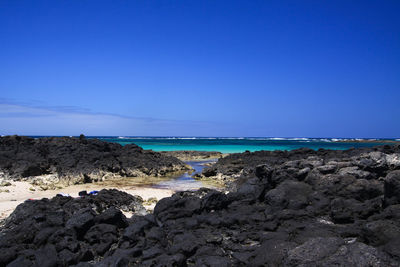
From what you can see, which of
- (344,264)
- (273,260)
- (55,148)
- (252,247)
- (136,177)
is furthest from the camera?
(55,148)

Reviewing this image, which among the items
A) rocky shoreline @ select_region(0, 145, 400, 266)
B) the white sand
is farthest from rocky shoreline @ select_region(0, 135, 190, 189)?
rocky shoreline @ select_region(0, 145, 400, 266)

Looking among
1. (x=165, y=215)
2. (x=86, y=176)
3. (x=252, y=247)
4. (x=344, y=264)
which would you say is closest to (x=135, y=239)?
(x=165, y=215)

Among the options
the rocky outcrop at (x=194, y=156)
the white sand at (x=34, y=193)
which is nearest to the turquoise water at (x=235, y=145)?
the rocky outcrop at (x=194, y=156)

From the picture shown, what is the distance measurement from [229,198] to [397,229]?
218 inches

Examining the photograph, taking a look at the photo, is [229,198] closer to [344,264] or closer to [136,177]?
[344,264]

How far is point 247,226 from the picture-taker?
8938 mm

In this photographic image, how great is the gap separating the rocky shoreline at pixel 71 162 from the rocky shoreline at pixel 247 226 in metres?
11.0

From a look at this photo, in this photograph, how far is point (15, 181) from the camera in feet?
65.4

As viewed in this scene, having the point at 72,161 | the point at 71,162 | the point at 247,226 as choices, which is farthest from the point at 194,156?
the point at 247,226

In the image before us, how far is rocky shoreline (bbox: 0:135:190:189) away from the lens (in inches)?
844

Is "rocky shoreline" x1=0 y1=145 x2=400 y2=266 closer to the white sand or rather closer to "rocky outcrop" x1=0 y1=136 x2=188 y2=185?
the white sand

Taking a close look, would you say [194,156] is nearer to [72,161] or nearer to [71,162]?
[72,161]

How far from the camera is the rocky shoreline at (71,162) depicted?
844 inches

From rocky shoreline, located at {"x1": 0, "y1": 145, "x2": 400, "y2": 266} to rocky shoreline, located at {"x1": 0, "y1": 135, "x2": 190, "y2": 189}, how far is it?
36.0 ft
